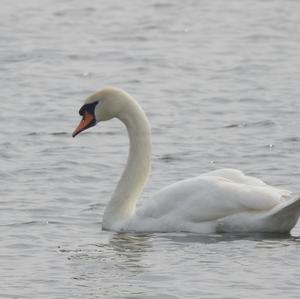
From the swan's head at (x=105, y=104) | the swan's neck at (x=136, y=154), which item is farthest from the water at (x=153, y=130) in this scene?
the swan's head at (x=105, y=104)

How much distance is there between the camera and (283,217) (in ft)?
38.0

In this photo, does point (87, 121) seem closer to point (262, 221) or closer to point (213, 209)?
point (213, 209)

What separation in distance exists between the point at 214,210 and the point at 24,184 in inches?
106

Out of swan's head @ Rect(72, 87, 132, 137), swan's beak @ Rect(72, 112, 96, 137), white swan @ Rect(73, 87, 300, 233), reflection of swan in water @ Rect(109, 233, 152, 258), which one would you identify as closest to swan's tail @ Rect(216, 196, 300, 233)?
white swan @ Rect(73, 87, 300, 233)

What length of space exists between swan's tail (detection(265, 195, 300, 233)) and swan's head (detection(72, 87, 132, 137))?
1772mm

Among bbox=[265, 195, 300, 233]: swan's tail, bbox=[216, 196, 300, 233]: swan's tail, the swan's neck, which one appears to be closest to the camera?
bbox=[265, 195, 300, 233]: swan's tail

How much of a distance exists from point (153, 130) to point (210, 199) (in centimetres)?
498

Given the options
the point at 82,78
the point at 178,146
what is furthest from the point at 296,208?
the point at 82,78

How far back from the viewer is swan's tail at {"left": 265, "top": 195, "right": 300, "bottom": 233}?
11.4 metres

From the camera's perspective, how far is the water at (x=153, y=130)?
34.7ft

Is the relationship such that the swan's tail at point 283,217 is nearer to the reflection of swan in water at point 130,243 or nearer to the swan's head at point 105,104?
the reflection of swan in water at point 130,243

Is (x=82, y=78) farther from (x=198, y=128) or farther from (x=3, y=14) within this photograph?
(x=3, y=14)

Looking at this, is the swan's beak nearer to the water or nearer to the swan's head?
the swan's head

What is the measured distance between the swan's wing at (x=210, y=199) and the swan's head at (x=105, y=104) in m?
1.05
